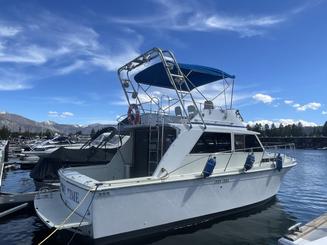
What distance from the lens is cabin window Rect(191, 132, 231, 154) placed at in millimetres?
10553

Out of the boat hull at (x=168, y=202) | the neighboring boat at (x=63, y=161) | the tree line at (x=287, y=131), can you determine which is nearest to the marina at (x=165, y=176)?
the boat hull at (x=168, y=202)

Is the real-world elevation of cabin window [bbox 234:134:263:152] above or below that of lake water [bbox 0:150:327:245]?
above

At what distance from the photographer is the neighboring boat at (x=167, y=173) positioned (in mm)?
8250

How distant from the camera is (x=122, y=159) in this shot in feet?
39.1

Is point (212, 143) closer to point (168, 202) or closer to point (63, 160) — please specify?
point (168, 202)

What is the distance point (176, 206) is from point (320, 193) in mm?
10166

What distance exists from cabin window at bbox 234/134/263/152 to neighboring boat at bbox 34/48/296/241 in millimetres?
34

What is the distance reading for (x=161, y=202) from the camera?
8969mm

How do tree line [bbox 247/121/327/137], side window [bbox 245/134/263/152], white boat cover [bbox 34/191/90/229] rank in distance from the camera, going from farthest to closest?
tree line [bbox 247/121/327/137] < side window [bbox 245/134/263/152] < white boat cover [bbox 34/191/90/229]

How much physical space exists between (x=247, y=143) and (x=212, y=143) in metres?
2.05

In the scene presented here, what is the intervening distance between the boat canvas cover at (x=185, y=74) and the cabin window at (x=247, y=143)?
83.3 inches

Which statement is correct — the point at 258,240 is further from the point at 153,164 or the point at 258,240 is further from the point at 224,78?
the point at 224,78

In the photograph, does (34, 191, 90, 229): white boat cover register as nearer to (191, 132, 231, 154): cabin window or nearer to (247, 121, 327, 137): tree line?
(191, 132, 231, 154): cabin window

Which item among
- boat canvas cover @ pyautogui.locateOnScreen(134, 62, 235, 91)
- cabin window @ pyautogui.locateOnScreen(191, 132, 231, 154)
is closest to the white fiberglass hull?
cabin window @ pyautogui.locateOnScreen(191, 132, 231, 154)
